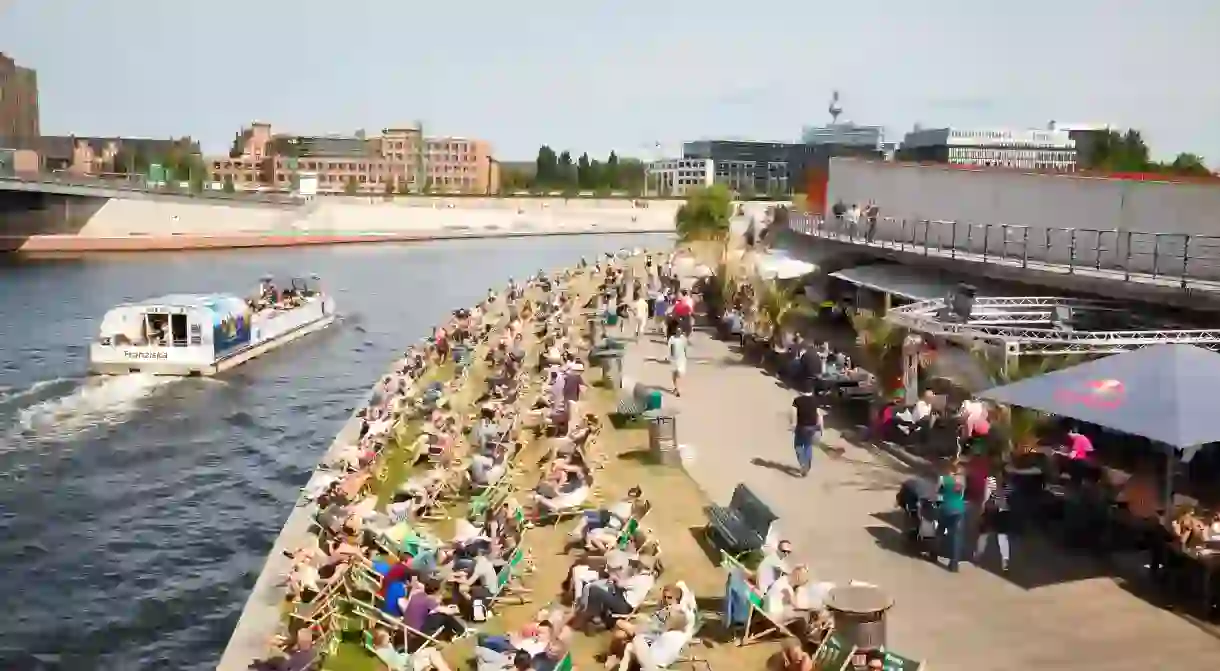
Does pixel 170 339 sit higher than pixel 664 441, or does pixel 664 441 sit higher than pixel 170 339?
pixel 664 441

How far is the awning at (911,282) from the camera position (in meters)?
25.9

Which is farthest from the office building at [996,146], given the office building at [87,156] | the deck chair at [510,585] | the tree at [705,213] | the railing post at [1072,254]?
the deck chair at [510,585]

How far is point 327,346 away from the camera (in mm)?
42344

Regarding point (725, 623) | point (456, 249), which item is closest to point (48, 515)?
point (725, 623)

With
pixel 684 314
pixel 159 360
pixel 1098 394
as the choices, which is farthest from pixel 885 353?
pixel 159 360

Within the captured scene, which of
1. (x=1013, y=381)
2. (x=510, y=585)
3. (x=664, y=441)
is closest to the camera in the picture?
(x=510, y=585)

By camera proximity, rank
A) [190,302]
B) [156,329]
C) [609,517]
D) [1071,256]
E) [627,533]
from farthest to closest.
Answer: [190,302]
[156,329]
[1071,256]
[609,517]
[627,533]

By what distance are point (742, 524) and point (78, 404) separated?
22444mm

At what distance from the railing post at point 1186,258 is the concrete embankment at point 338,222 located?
5961 centimetres

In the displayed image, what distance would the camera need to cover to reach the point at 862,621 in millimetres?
9188

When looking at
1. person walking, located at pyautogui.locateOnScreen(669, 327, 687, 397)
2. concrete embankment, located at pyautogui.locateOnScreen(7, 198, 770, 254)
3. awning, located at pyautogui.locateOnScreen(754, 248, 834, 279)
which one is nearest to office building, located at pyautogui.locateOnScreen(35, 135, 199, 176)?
concrete embankment, located at pyautogui.locateOnScreen(7, 198, 770, 254)

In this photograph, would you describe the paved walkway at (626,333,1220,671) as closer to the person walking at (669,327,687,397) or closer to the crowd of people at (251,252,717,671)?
the crowd of people at (251,252,717,671)

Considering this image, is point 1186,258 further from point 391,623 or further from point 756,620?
point 391,623

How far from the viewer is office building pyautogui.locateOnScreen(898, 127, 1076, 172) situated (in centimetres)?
15525
